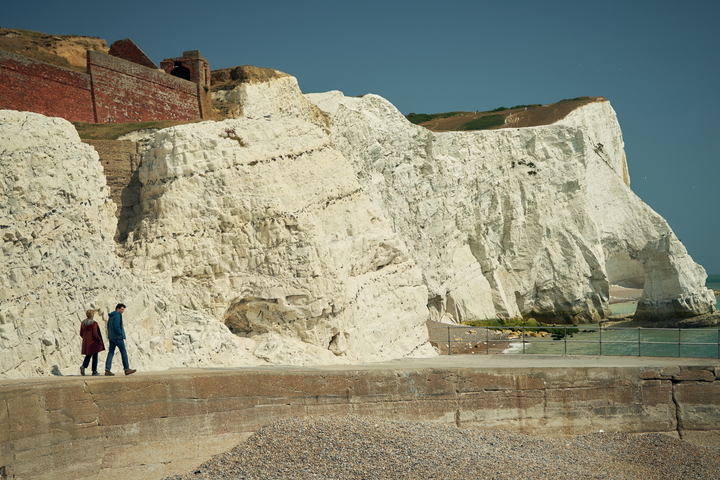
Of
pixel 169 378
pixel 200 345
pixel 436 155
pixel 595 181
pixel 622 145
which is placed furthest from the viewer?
pixel 622 145

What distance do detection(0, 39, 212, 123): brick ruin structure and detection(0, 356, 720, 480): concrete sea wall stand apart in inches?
325

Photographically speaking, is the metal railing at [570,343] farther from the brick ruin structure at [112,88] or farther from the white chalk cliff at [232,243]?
the brick ruin structure at [112,88]

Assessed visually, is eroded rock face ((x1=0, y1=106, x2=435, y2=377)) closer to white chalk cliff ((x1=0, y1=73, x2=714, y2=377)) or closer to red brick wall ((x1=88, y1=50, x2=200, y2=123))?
white chalk cliff ((x1=0, y1=73, x2=714, y2=377))

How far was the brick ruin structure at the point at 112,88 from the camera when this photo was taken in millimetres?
14156

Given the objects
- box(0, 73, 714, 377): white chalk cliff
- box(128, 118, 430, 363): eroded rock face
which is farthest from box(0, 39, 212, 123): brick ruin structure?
box(128, 118, 430, 363): eroded rock face

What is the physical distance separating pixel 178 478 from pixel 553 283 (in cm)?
2620

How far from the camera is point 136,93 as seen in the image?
17.5 meters

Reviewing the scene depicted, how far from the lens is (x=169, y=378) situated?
862 centimetres

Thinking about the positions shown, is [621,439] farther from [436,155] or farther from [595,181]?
[595,181]

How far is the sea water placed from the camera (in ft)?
44.3

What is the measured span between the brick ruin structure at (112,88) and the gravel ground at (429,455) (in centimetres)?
951

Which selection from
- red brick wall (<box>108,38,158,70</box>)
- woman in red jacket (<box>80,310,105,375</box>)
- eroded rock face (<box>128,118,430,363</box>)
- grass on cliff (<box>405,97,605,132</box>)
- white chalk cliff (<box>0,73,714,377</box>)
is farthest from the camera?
grass on cliff (<box>405,97,605,132</box>)

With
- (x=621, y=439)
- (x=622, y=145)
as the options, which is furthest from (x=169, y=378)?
(x=622, y=145)

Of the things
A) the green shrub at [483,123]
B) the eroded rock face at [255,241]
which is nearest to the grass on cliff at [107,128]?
the eroded rock face at [255,241]
